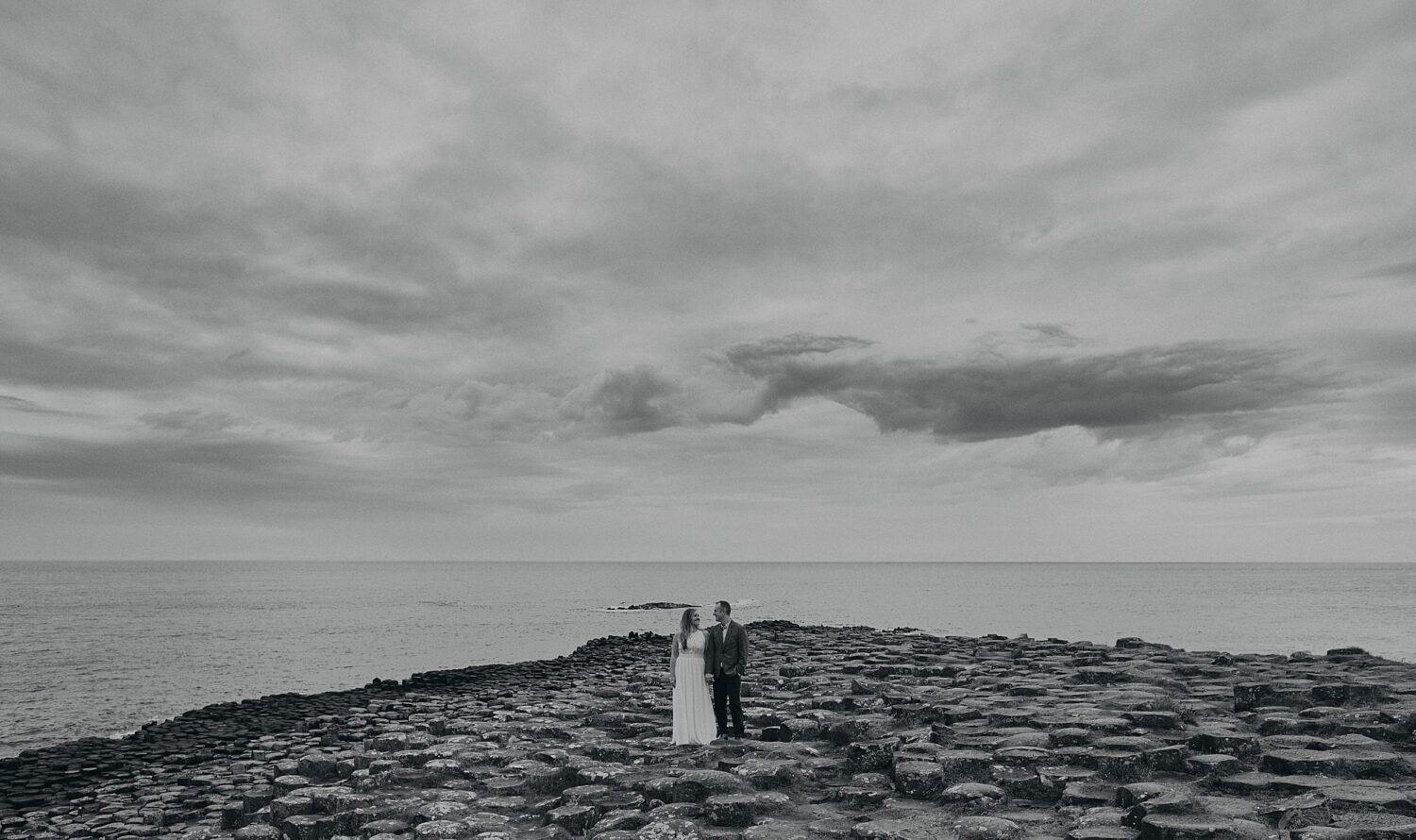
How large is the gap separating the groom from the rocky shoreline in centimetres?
58

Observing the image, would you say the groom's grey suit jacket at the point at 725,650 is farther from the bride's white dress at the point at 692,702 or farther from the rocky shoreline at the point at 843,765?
the rocky shoreline at the point at 843,765

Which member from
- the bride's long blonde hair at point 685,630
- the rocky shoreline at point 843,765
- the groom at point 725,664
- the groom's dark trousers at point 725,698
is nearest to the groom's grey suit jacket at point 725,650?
the groom at point 725,664

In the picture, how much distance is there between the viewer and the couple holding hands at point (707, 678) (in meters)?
14.1

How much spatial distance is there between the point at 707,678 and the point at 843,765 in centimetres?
308

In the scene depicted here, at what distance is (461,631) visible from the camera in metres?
68.4

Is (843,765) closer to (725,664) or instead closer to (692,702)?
(725,664)

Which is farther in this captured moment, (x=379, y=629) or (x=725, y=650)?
(x=379, y=629)

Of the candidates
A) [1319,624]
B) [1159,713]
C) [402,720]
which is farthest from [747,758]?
[1319,624]

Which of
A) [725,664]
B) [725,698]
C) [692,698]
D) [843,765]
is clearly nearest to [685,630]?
[725,664]

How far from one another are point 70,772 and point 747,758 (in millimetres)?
16229

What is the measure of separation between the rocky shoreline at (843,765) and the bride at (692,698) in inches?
18.4

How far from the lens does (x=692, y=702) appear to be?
555 inches

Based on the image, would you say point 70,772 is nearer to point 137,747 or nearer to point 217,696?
point 137,747

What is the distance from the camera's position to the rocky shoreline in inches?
355
